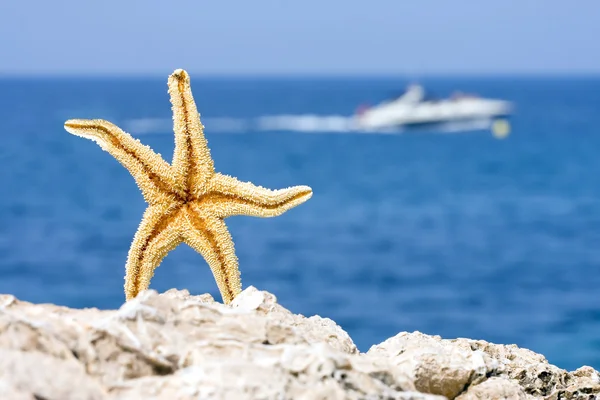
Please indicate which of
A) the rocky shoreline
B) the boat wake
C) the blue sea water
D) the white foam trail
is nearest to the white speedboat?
the boat wake

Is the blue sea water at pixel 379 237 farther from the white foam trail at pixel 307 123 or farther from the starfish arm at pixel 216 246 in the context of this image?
the white foam trail at pixel 307 123

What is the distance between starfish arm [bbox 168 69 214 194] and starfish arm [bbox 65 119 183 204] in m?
0.07

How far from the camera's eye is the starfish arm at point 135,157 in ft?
17.3

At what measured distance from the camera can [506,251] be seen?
31.4 meters

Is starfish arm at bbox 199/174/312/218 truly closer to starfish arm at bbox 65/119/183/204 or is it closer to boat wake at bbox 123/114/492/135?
starfish arm at bbox 65/119/183/204

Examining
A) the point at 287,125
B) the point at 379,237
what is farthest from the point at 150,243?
the point at 287,125

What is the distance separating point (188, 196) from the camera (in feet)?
→ 18.1

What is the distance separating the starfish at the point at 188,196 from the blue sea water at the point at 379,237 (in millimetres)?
11322

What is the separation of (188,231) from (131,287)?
45 centimetres

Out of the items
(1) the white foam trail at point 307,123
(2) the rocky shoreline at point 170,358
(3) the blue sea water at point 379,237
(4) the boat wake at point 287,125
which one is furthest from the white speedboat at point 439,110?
(2) the rocky shoreline at point 170,358

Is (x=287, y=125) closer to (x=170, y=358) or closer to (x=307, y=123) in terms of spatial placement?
(x=307, y=123)

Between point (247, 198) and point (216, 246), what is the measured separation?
0.30 m

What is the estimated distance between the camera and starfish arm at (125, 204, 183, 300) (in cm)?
527

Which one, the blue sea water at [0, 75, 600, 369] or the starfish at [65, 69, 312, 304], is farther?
the blue sea water at [0, 75, 600, 369]
